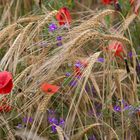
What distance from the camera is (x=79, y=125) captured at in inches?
90.0

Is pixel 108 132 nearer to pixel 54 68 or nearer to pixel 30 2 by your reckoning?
pixel 54 68

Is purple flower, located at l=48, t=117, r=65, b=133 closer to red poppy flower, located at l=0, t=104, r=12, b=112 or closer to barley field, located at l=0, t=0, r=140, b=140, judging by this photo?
barley field, located at l=0, t=0, r=140, b=140

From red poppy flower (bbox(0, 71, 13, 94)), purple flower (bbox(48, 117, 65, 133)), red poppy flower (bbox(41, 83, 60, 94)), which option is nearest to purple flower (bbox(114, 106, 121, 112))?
purple flower (bbox(48, 117, 65, 133))

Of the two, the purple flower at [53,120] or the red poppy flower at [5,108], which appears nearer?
the red poppy flower at [5,108]

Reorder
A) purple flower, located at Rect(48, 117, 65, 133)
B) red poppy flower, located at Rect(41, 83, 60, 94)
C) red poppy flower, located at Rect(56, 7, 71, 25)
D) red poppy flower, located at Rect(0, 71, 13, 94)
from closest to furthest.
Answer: red poppy flower, located at Rect(0, 71, 13, 94) → red poppy flower, located at Rect(41, 83, 60, 94) → purple flower, located at Rect(48, 117, 65, 133) → red poppy flower, located at Rect(56, 7, 71, 25)

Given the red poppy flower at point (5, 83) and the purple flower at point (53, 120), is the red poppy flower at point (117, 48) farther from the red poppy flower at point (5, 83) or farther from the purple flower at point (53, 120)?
the red poppy flower at point (5, 83)

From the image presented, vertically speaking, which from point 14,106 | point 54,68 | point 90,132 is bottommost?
point 90,132

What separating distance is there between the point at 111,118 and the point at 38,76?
1.22ft

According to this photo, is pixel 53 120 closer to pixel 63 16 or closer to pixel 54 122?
pixel 54 122

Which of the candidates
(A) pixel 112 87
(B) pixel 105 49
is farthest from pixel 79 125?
(B) pixel 105 49

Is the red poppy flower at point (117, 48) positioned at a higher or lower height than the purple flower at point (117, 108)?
higher

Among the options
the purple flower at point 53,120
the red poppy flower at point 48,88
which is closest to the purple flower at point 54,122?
the purple flower at point 53,120

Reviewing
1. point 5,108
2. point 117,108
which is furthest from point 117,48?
point 5,108

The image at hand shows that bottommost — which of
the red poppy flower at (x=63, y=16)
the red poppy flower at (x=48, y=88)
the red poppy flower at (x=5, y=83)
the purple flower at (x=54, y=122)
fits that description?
the purple flower at (x=54, y=122)
